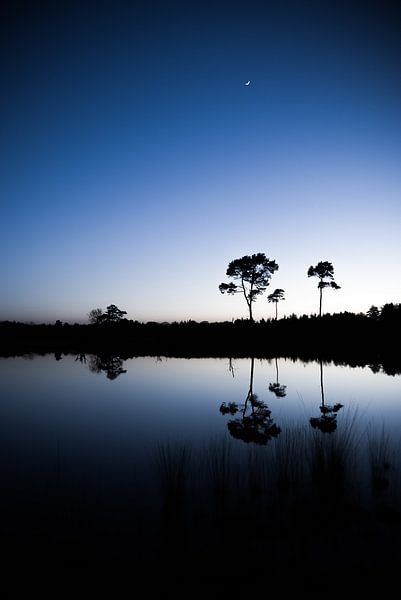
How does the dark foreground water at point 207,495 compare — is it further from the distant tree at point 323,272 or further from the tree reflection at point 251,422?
the distant tree at point 323,272

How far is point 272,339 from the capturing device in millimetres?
45469

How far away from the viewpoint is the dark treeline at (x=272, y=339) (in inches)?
1428

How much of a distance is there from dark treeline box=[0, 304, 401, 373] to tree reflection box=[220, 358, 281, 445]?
597 inches

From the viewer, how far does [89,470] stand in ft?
24.9

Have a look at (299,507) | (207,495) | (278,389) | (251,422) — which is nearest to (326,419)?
(251,422)

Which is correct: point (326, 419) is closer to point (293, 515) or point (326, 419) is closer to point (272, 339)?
point (293, 515)

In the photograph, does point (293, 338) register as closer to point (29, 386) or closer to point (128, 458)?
point (29, 386)

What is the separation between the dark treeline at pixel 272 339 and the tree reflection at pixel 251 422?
49.7 ft

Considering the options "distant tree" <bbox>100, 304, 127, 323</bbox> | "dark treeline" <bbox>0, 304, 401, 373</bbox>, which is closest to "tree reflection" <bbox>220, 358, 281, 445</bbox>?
"dark treeline" <bbox>0, 304, 401, 373</bbox>

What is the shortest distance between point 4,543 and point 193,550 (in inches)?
109

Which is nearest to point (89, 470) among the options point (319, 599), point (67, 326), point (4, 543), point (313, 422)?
point (4, 543)

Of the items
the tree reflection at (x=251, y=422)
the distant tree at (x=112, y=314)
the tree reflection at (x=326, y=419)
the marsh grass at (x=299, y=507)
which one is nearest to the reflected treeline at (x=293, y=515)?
the marsh grass at (x=299, y=507)

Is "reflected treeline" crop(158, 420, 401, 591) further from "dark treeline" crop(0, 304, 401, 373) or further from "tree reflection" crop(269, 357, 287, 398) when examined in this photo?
"dark treeline" crop(0, 304, 401, 373)

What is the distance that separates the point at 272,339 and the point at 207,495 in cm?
4079
